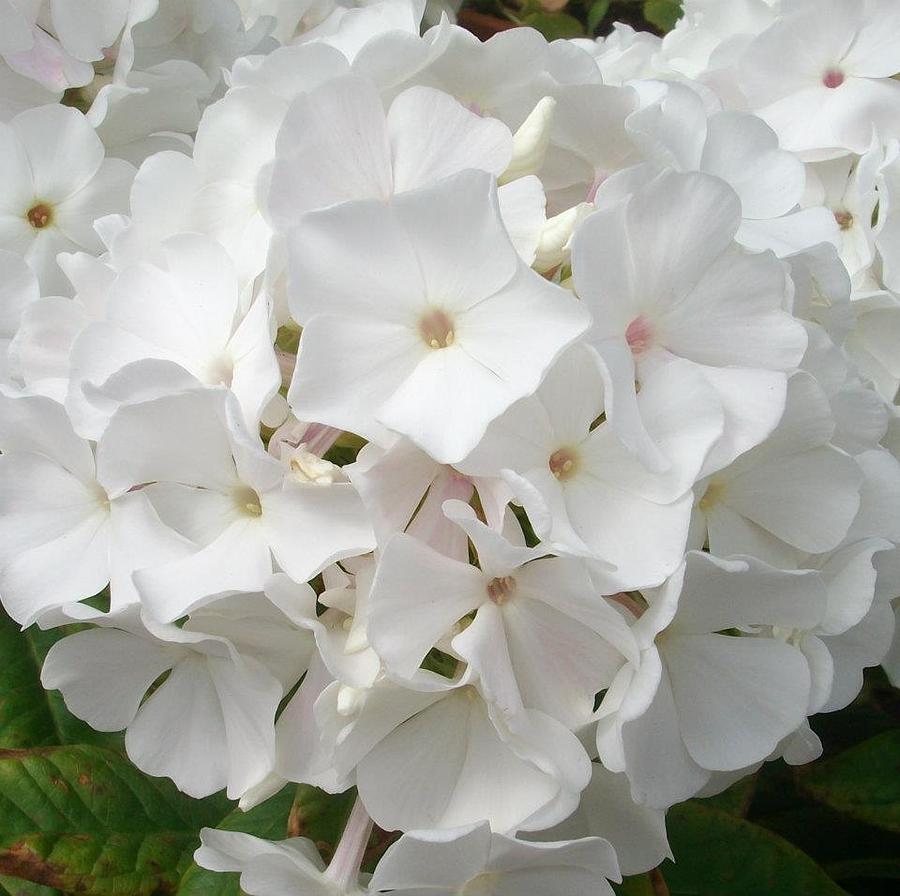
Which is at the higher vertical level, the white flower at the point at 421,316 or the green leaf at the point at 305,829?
the white flower at the point at 421,316

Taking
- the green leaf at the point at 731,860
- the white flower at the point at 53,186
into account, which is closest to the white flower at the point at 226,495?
the white flower at the point at 53,186

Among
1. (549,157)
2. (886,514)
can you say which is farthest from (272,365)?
(886,514)

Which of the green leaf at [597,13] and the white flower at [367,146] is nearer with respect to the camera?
the white flower at [367,146]

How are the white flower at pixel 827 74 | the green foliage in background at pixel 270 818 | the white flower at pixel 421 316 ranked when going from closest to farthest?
the white flower at pixel 421 316
the green foliage in background at pixel 270 818
the white flower at pixel 827 74

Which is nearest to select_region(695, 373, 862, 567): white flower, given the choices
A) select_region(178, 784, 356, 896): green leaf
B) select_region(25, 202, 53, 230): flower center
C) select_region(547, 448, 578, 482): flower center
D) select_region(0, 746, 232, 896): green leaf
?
select_region(547, 448, 578, 482): flower center

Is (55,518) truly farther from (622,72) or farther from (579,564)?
(622,72)

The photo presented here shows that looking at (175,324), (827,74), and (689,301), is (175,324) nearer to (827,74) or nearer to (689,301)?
(689,301)

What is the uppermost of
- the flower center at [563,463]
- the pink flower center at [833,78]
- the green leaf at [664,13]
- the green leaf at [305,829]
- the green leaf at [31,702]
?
the pink flower center at [833,78]

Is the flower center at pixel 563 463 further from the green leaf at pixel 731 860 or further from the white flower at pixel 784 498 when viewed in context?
the green leaf at pixel 731 860

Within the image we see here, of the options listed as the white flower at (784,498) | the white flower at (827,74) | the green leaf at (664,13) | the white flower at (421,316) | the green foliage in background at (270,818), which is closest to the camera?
the white flower at (421,316)
